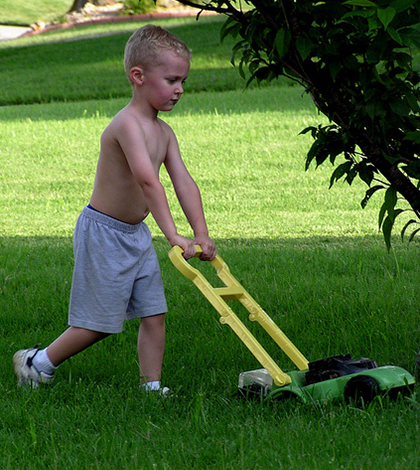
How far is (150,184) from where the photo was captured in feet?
10.3

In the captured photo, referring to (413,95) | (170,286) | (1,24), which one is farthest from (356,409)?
(1,24)

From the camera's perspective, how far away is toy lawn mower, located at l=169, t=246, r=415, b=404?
2988 millimetres

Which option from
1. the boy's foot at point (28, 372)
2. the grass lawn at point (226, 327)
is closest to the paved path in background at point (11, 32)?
the grass lawn at point (226, 327)

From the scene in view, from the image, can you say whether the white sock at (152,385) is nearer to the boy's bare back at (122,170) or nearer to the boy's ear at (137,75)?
the boy's bare back at (122,170)

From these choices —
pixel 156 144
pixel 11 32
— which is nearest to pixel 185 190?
pixel 156 144

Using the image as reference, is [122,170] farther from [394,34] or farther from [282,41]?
[394,34]

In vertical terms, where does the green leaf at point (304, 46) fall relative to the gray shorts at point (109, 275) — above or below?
above

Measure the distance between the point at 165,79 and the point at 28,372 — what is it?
1483 mm

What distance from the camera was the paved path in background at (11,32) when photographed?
33594 mm

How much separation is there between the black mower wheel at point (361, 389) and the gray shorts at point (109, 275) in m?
0.93

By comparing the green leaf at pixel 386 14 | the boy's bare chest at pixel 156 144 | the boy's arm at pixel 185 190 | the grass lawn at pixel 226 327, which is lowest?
the grass lawn at pixel 226 327

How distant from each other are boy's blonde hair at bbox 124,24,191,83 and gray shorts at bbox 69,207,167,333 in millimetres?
712

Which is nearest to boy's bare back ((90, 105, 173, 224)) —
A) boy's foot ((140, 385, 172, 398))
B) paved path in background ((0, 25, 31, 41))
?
boy's foot ((140, 385, 172, 398))

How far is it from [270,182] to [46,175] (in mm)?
3426
